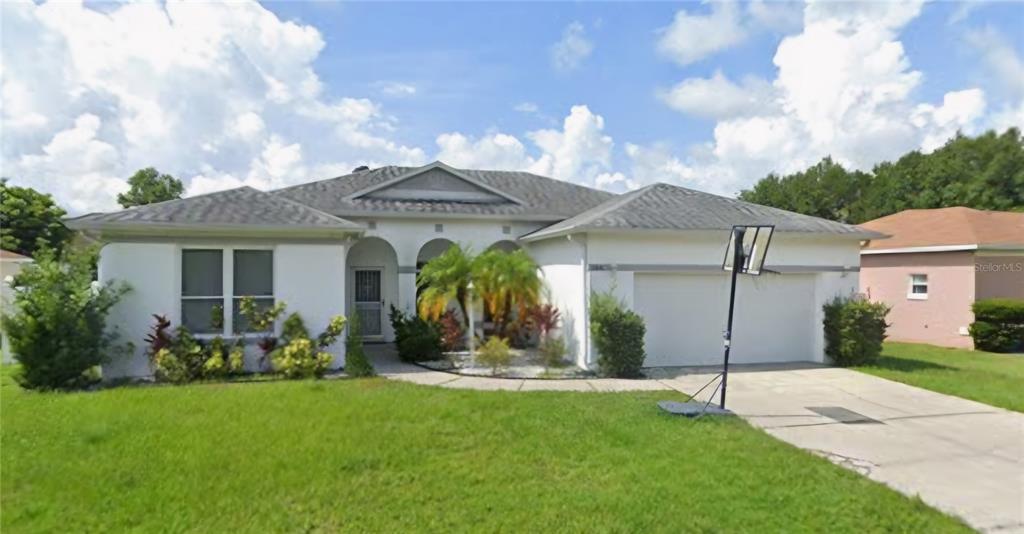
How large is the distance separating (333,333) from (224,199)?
3.82 meters

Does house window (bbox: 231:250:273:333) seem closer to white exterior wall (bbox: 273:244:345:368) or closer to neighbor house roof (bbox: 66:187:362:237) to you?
white exterior wall (bbox: 273:244:345:368)

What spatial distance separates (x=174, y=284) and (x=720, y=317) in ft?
37.8

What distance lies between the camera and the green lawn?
9.62m

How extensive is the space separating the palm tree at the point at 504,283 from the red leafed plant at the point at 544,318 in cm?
27

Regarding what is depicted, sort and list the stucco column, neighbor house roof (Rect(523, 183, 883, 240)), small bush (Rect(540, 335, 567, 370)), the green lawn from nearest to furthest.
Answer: the green lawn, neighbor house roof (Rect(523, 183, 883, 240)), small bush (Rect(540, 335, 567, 370)), the stucco column

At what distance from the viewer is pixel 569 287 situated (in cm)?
1264

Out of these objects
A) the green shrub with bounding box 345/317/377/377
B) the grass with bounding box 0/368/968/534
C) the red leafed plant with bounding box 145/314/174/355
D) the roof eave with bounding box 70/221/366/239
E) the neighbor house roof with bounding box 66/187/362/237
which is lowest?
the grass with bounding box 0/368/968/534

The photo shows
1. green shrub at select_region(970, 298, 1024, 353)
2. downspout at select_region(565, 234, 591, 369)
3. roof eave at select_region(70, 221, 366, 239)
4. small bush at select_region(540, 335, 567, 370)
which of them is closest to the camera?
roof eave at select_region(70, 221, 366, 239)

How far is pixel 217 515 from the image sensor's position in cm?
467

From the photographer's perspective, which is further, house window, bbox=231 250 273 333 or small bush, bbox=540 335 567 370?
A: small bush, bbox=540 335 567 370

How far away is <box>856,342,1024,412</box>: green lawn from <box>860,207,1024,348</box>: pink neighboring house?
5.18 feet

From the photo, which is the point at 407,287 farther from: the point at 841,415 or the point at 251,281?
the point at 841,415

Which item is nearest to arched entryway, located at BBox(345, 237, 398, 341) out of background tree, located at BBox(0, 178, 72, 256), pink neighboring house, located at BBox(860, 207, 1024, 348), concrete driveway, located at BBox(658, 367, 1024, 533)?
concrete driveway, located at BBox(658, 367, 1024, 533)

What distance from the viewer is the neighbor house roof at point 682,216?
1183 centimetres
